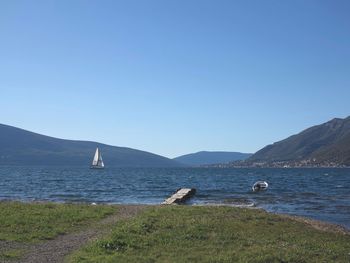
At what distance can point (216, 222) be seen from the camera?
97.8ft

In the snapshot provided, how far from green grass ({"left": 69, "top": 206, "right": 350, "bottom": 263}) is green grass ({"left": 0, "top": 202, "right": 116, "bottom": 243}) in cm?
341

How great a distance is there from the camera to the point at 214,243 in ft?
75.3

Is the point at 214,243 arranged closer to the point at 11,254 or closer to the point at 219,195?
the point at 11,254

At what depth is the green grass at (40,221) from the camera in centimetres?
2501

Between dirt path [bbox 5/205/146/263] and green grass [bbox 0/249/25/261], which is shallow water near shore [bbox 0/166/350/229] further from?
green grass [bbox 0/249/25/261]

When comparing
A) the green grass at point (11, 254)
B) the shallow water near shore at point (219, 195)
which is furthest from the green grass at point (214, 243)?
the shallow water near shore at point (219, 195)

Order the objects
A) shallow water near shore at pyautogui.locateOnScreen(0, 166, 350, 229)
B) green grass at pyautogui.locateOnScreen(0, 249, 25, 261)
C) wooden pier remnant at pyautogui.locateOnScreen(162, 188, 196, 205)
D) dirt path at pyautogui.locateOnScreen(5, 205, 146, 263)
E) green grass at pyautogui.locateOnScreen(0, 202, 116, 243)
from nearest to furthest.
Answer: green grass at pyautogui.locateOnScreen(0, 249, 25, 261) < dirt path at pyautogui.locateOnScreen(5, 205, 146, 263) < green grass at pyautogui.locateOnScreen(0, 202, 116, 243) < shallow water near shore at pyautogui.locateOnScreen(0, 166, 350, 229) < wooden pier remnant at pyautogui.locateOnScreen(162, 188, 196, 205)

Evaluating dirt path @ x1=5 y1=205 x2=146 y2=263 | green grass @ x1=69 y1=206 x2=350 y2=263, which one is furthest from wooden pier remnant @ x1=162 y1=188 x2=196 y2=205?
dirt path @ x1=5 y1=205 x2=146 y2=263

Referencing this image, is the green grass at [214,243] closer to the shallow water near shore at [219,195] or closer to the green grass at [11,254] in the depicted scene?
the green grass at [11,254]

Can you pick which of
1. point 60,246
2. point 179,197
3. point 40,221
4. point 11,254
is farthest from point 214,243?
point 179,197

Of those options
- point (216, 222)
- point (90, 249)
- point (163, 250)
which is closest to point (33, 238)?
point (90, 249)

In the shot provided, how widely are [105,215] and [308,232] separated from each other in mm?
14022

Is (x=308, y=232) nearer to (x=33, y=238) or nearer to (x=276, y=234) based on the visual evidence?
(x=276, y=234)

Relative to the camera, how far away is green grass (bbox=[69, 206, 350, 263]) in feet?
64.7
